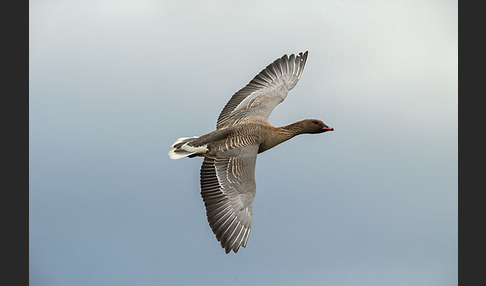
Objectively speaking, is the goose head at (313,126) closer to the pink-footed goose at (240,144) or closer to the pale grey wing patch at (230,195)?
the pink-footed goose at (240,144)

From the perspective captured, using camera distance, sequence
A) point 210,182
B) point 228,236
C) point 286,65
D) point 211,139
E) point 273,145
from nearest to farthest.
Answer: point 228,236 < point 210,182 < point 211,139 < point 273,145 < point 286,65

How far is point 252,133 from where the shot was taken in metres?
12.0

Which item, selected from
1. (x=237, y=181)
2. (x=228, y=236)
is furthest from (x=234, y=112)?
(x=228, y=236)

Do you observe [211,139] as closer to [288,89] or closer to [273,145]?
[273,145]

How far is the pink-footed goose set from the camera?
10180 mm

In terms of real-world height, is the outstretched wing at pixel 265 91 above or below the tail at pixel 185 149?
above

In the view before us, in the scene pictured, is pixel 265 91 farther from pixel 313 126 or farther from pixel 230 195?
pixel 230 195

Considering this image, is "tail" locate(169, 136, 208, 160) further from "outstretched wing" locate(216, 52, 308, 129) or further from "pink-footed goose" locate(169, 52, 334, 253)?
"outstretched wing" locate(216, 52, 308, 129)

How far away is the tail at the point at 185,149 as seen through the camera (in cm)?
1162

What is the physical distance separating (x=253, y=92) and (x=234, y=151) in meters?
3.17

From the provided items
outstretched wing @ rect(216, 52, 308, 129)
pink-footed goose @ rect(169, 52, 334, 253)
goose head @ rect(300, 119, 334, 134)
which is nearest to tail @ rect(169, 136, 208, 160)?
pink-footed goose @ rect(169, 52, 334, 253)

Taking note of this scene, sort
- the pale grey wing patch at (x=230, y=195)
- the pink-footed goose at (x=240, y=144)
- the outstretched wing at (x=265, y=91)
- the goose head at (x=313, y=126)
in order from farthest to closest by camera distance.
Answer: the outstretched wing at (x=265, y=91), the goose head at (x=313, y=126), the pink-footed goose at (x=240, y=144), the pale grey wing patch at (x=230, y=195)

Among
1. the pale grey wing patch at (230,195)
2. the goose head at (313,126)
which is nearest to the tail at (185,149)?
the pale grey wing patch at (230,195)

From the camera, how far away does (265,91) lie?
1416cm
